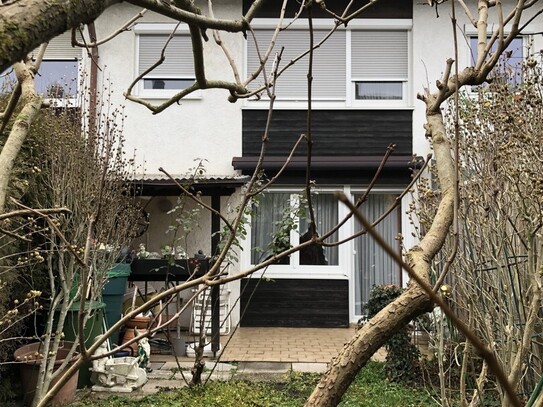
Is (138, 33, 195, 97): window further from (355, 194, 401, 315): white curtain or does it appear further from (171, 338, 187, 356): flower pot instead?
(171, 338, 187, 356): flower pot

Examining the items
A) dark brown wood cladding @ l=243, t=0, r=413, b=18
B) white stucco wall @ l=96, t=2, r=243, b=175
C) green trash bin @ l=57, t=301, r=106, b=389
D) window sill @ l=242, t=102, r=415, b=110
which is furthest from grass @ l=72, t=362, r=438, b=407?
dark brown wood cladding @ l=243, t=0, r=413, b=18

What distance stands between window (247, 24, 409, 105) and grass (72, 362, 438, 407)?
6.72m

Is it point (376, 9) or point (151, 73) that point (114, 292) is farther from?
point (376, 9)

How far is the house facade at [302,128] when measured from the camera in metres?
11.0

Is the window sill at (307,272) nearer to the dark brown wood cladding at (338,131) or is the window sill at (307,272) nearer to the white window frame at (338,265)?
the white window frame at (338,265)

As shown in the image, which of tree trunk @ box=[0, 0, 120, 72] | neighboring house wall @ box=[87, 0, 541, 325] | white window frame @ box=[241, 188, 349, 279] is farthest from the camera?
neighboring house wall @ box=[87, 0, 541, 325]

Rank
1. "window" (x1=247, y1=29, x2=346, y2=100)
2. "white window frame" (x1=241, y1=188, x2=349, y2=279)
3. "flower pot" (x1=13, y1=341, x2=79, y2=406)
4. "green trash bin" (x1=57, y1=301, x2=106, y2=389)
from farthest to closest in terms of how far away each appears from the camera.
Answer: "window" (x1=247, y1=29, x2=346, y2=100), "white window frame" (x1=241, y1=188, x2=349, y2=279), "green trash bin" (x1=57, y1=301, x2=106, y2=389), "flower pot" (x1=13, y1=341, x2=79, y2=406)

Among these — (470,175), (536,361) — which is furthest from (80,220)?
(536,361)

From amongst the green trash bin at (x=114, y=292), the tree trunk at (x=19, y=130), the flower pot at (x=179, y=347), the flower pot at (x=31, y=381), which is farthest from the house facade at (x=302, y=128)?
the tree trunk at (x=19, y=130)

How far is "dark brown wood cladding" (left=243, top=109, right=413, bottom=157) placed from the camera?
11.2m

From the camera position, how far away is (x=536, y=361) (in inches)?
188

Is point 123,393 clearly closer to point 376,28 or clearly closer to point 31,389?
point 31,389

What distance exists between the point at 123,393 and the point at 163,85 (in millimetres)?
7178

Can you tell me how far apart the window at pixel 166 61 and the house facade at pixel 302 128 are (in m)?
0.02
